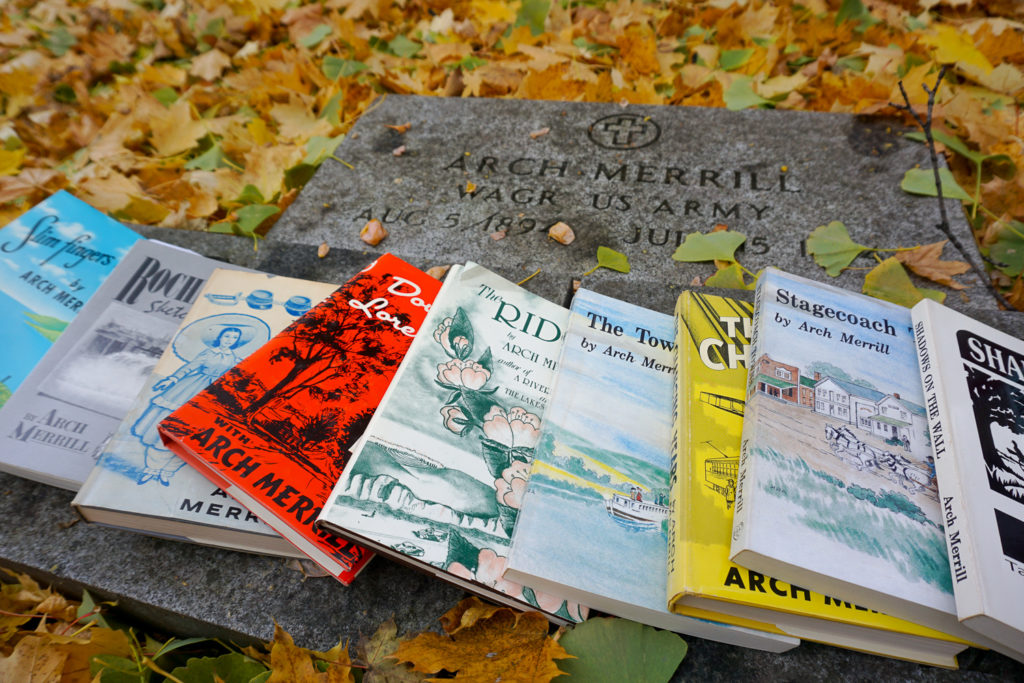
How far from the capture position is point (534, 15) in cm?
201

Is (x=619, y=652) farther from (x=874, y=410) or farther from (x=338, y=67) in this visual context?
(x=338, y=67)

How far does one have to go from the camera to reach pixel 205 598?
829mm

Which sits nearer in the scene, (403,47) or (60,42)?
(403,47)

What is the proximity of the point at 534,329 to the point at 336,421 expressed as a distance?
364 millimetres

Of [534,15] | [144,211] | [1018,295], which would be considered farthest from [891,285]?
[144,211]

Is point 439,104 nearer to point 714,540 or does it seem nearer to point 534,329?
point 534,329

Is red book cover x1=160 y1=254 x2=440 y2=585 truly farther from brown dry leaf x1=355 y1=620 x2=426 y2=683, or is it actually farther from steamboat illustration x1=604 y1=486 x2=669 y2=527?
steamboat illustration x1=604 y1=486 x2=669 y2=527

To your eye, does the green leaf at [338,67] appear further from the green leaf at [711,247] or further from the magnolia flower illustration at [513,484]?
the magnolia flower illustration at [513,484]

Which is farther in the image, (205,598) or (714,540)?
(205,598)

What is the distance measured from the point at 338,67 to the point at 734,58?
1.34 meters

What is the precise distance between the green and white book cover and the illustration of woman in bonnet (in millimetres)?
812

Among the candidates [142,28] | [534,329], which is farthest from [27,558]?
[142,28]

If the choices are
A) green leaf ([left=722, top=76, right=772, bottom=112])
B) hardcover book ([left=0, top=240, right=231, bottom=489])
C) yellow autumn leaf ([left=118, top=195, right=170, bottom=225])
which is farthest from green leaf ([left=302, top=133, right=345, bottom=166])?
green leaf ([left=722, top=76, right=772, bottom=112])

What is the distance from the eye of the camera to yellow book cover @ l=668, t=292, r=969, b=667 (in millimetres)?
666
